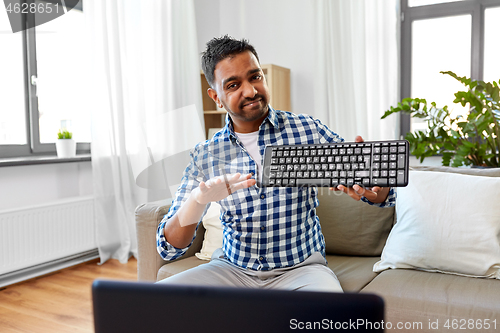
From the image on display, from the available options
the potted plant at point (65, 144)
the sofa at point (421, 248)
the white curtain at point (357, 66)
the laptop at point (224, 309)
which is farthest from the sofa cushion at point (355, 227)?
the potted plant at point (65, 144)

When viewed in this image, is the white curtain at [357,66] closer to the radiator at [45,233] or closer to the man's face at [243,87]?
the radiator at [45,233]

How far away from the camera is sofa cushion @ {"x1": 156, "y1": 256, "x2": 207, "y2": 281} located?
151 centimetres

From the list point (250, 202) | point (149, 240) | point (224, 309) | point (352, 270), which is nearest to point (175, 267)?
point (149, 240)

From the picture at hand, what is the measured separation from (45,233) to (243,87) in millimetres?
1825

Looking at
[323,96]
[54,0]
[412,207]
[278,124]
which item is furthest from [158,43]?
[412,207]

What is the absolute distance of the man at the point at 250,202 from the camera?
3.69 ft

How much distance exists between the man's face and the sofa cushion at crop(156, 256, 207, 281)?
24.1 inches

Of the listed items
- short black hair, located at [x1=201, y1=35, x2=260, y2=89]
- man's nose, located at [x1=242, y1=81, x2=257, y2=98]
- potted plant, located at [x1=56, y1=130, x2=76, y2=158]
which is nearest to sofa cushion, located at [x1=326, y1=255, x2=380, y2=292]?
man's nose, located at [x1=242, y1=81, x2=257, y2=98]

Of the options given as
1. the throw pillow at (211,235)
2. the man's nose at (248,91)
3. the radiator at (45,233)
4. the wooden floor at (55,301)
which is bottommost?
the wooden floor at (55,301)

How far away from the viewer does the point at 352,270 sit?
1469mm

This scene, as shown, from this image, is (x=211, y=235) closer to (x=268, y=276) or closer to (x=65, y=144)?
(x=268, y=276)

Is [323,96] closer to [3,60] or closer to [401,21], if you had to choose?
[401,21]

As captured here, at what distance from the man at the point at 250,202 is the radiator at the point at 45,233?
1534 mm

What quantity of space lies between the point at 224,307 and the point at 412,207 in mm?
1214
